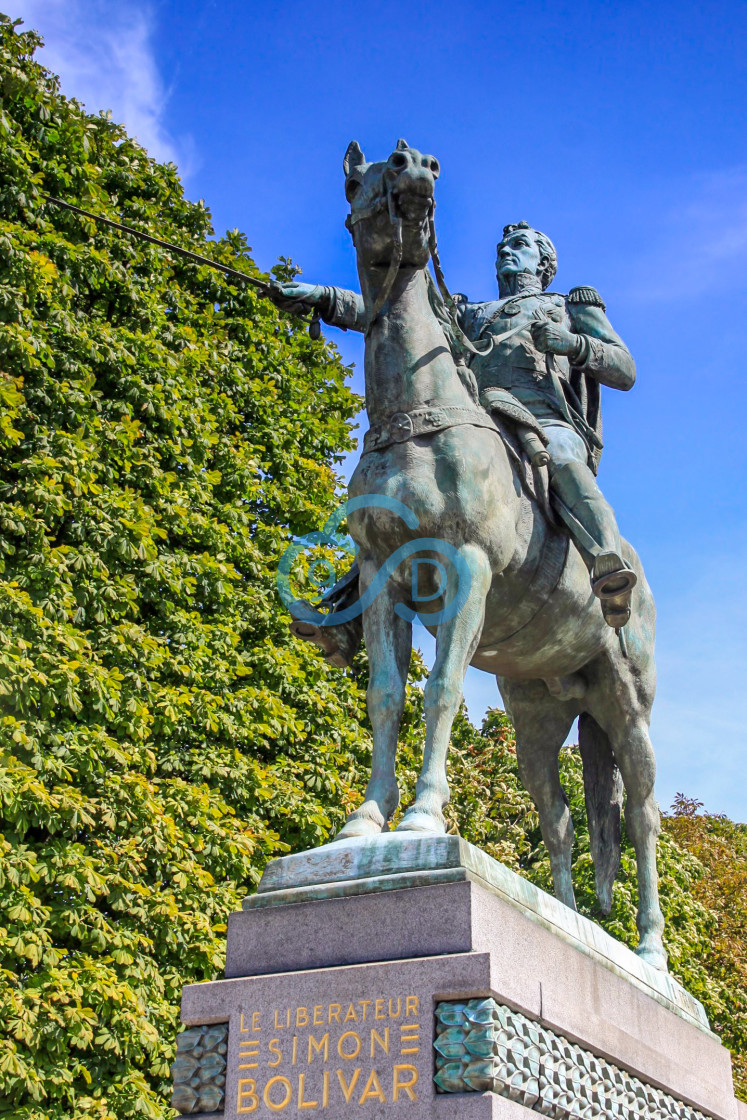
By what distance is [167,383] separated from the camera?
17.3 m

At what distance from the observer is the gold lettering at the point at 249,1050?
5785mm

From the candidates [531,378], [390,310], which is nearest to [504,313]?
[531,378]

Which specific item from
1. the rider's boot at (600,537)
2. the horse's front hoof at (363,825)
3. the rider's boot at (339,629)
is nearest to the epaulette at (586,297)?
the rider's boot at (600,537)

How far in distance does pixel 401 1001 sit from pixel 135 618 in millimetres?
10641

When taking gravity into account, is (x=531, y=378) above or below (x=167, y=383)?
below

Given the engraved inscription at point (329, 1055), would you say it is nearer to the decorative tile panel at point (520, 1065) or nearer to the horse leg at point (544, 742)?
the decorative tile panel at point (520, 1065)

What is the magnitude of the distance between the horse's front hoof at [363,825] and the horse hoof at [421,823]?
16 cm

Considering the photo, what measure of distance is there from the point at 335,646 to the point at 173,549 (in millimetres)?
9316

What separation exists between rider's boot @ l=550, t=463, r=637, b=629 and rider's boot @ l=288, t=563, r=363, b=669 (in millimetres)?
1368

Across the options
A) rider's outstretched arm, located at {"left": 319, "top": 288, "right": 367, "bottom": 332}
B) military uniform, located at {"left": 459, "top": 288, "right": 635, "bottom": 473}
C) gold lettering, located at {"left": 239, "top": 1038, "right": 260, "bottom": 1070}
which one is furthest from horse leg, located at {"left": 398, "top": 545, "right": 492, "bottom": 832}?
military uniform, located at {"left": 459, "top": 288, "right": 635, "bottom": 473}

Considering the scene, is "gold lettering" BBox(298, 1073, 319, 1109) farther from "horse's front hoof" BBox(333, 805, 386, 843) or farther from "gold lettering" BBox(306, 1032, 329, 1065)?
"horse's front hoof" BBox(333, 805, 386, 843)

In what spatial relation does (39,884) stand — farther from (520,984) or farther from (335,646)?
(520,984)

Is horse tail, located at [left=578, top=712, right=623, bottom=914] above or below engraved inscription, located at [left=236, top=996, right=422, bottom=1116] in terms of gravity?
above

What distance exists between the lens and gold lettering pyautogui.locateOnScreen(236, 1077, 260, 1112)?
5.72 metres
